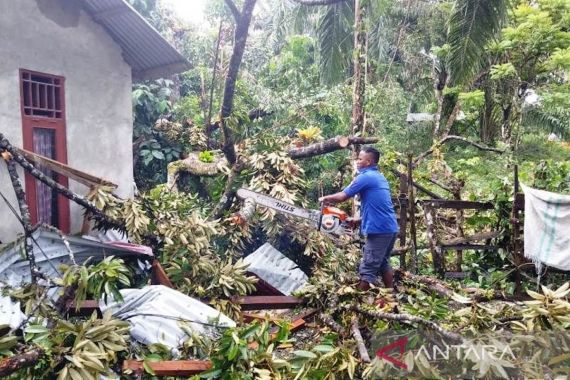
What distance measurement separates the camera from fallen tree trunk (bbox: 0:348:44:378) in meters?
2.58

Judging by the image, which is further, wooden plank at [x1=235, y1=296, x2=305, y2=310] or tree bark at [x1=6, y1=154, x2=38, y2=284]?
wooden plank at [x1=235, y1=296, x2=305, y2=310]

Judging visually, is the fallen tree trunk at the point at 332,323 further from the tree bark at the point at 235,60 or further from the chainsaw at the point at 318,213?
the tree bark at the point at 235,60

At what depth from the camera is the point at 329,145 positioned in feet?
23.4

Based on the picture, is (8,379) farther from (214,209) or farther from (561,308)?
(214,209)

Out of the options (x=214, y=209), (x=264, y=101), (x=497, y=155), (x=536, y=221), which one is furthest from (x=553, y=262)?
(x=497, y=155)

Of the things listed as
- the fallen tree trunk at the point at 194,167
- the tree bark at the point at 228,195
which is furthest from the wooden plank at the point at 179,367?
the fallen tree trunk at the point at 194,167

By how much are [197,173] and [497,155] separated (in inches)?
391

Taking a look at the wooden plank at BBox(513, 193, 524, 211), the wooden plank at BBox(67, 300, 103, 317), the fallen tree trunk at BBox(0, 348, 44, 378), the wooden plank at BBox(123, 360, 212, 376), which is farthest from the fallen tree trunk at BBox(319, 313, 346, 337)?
the wooden plank at BBox(513, 193, 524, 211)

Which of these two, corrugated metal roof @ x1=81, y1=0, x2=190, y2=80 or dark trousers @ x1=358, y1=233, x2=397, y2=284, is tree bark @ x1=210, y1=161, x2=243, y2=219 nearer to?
corrugated metal roof @ x1=81, y1=0, x2=190, y2=80

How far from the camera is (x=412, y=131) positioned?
1609cm

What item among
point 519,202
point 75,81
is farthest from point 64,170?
point 519,202

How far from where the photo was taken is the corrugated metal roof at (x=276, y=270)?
5.73 m

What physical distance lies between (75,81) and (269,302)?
343 centimetres

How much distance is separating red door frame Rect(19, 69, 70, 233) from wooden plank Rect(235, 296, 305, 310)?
2400 millimetres
